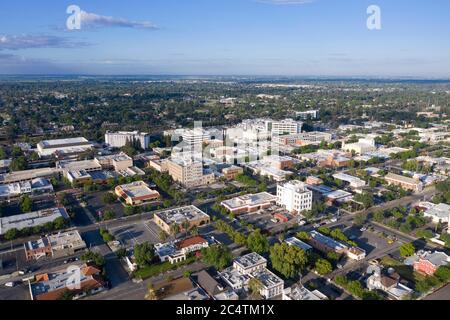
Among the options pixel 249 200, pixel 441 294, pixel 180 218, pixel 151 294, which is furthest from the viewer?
pixel 249 200

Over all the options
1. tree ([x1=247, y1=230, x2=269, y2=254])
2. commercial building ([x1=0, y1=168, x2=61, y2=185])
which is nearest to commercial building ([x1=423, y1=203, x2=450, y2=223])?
tree ([x1=247, y1=230, x2=269, y2=254])

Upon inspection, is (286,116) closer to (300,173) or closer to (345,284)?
(300,173)

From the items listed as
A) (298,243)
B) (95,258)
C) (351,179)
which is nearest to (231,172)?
(351,179)

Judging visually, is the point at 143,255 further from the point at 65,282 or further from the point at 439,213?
the point at 439,213

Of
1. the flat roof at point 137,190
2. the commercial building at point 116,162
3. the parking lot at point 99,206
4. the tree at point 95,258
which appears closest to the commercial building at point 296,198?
the flat roof at point 137,190

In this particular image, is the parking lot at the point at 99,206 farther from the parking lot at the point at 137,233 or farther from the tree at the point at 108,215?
the parking lot at the point at 137,233

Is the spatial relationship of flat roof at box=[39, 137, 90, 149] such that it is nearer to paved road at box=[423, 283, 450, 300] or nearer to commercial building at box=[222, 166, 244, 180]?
commercial building at box=[222, 166, 244, 180]
